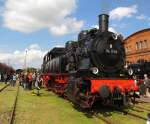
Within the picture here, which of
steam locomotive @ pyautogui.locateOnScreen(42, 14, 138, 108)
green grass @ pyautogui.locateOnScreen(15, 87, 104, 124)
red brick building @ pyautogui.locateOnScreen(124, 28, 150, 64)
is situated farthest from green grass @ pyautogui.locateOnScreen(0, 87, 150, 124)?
red brick building @ pyautogui.locateOnScreen(124, 28, 150, 64)

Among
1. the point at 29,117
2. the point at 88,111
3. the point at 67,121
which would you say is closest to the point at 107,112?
the point at 88,111

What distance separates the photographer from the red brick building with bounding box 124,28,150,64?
53.4 m

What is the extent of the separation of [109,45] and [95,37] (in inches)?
30.8

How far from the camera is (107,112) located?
13773mm

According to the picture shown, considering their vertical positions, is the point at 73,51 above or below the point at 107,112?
above

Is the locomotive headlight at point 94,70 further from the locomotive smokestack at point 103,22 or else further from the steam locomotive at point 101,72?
the locomotive smokestack at point 103,22

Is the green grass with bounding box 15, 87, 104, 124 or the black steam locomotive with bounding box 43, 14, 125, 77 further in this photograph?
the black steam locomotive with bounding box 43, 14, 125, 77

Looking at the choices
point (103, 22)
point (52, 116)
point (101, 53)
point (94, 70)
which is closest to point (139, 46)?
point (103, 22)

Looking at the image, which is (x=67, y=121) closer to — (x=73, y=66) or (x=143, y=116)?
(x=143, y=116)

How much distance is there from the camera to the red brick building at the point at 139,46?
5338 centimetres

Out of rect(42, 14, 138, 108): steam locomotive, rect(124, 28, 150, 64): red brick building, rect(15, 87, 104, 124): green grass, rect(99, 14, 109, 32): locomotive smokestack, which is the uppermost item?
rect(124, 28, 150, 64): red brick building

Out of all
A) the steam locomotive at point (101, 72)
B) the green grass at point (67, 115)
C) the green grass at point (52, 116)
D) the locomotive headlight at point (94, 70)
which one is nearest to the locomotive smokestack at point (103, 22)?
the steam locomotive at point (101, 72)

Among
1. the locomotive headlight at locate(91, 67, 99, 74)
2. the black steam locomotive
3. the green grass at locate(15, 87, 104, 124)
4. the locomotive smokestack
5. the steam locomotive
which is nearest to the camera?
the green grass at locate(15, 87, 104, 124)

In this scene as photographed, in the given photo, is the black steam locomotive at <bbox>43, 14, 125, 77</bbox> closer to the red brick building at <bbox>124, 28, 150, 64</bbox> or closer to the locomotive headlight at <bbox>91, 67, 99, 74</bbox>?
the locomotive headlight at <bbox>91, 67, 99, 74</bbox>
